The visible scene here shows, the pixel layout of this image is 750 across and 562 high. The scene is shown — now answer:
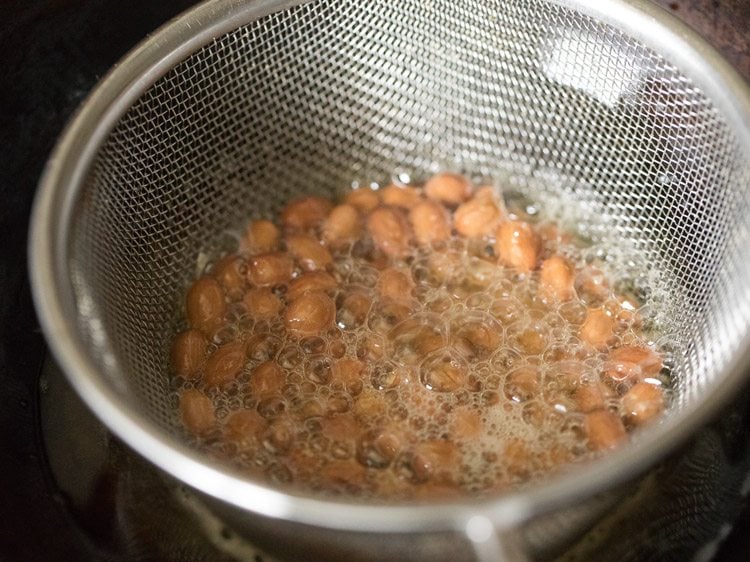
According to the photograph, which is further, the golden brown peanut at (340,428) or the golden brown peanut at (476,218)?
the golden brown peanut at (476,218)

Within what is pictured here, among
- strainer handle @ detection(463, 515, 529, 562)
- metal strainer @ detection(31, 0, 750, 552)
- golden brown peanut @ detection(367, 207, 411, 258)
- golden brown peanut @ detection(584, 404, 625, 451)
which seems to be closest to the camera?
strainer handle @ detection(463, 515, 529, 562)

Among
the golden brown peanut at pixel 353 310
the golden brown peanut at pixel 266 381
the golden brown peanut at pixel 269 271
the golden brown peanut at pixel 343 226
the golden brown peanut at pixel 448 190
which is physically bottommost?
the golden brown peanut at pixel 266 381

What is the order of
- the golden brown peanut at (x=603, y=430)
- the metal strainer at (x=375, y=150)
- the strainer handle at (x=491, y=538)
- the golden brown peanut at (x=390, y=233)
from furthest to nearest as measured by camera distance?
the golden brown peanut at (x=390, y=233)
the golden brown peanut at (x=603, y=430)
the metal strainer at (x=375, y=150)
the strainer handle at (x=491, y=538)

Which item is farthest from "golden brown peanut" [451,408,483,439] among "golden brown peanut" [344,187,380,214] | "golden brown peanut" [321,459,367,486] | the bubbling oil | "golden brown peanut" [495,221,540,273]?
"golden brown peanut" [344,187,380,214]

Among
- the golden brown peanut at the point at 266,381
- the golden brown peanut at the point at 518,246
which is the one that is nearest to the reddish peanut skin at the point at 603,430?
the golden brown peanut at the point at 518,246

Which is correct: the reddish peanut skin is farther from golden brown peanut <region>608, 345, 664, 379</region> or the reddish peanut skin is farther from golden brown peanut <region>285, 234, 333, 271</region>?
golden brown peanut <region>285, 234, 333, 271</region>

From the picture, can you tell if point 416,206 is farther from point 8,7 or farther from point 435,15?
point 8,7

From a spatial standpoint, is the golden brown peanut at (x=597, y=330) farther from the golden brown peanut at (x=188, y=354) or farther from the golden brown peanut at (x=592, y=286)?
the golden brown peanut at (x=188, y=354)
